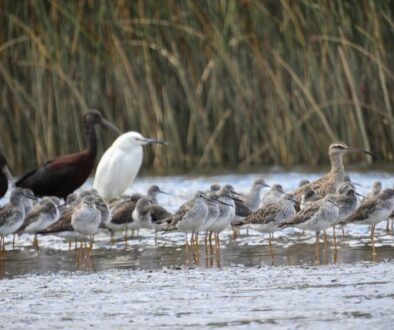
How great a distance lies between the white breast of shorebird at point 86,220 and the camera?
39.7ft

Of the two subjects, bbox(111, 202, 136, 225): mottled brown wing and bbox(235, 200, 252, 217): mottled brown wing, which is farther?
bbox(111, 202, 136, 225): mottled brown wing

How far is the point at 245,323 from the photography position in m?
7.66

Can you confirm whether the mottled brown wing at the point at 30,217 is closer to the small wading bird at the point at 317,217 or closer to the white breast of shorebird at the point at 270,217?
the white breast of shorebird at the point at 270,217

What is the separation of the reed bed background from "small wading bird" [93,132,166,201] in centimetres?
246

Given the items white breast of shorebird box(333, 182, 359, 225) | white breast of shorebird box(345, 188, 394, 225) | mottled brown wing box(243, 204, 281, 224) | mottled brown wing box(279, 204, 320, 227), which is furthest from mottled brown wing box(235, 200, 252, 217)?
mottled brown wing box(279, 204, 320, 227)

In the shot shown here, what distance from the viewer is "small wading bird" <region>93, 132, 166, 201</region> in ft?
58.9

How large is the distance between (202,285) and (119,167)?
8545 mm

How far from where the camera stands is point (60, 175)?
17875 mm

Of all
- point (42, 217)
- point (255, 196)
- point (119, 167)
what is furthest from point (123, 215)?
point (119, 167)

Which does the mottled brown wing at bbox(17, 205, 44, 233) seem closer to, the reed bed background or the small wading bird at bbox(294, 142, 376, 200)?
the small wading bird at bbox(294, 142, 376, 200)

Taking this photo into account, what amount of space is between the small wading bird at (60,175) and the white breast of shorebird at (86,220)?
5.41 metres

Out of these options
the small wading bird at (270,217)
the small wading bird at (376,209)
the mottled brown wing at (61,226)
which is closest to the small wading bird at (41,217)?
the mottled brown wing at (61,226)

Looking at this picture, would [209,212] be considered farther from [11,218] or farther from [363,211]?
[11,218]

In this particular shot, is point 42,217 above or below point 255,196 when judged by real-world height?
below
